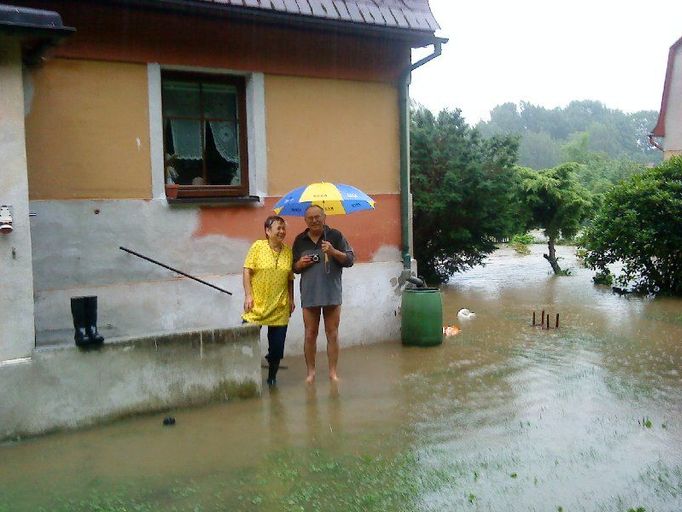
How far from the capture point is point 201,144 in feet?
25.3

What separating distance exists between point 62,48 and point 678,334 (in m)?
8.28

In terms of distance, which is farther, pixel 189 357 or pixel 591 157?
pixel 591 157

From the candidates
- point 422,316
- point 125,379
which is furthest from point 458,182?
point 125,379

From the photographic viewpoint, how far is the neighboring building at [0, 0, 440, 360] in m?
6.72

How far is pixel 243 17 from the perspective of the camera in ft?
23.8

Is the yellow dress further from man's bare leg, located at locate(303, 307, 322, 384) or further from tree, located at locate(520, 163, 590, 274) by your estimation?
tree, located at locate(520, 163, 590, 274)

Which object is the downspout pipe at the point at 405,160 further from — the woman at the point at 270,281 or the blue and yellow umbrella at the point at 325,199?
the woman at the point at 270,281

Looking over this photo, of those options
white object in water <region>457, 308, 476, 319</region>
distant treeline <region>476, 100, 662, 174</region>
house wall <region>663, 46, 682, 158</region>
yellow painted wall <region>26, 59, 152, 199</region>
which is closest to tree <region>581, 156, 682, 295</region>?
white object in water <region>457, 308, 476, 319</region>

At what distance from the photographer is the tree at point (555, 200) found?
17.3 m

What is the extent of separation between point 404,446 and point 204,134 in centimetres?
421

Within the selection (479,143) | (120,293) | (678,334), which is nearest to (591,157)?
(479,143)

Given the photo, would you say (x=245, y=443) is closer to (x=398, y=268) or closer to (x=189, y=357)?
(x=189, y=357)

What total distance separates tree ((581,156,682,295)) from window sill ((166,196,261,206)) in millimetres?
8636

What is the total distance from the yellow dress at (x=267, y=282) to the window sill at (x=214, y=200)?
129cm
